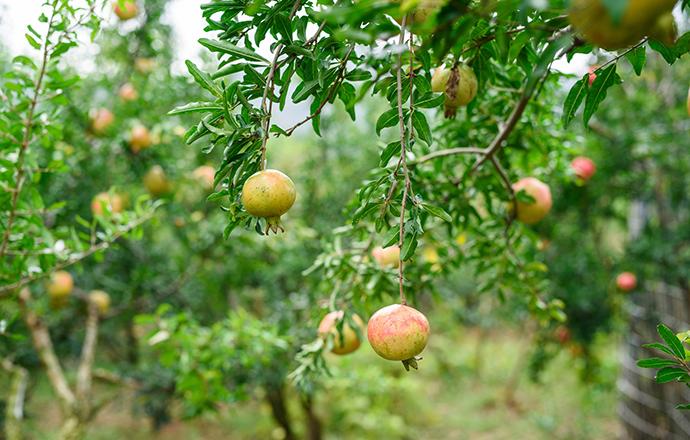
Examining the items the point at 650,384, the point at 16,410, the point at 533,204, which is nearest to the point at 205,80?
the point at 533,204

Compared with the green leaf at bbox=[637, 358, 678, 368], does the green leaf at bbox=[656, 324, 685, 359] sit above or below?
above

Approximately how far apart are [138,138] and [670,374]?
2568 mm

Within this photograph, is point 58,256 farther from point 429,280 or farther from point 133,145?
point 133,145

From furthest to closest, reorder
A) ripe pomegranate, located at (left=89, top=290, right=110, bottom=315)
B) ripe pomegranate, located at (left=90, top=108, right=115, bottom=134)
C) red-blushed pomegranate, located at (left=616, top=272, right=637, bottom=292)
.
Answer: red-blushed pomegranate, located at (left=616, top=272, right=637, bottom=292)
ripe pomegranate, located at (left=89, top=290, right=110, bottom=315)
ripe pomegranate, located at (left=90, top=108, right=115, bottom=134)

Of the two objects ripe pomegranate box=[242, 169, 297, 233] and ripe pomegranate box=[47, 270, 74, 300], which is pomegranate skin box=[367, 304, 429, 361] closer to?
ripe pomegranate box=[242, 169, 297, 233]

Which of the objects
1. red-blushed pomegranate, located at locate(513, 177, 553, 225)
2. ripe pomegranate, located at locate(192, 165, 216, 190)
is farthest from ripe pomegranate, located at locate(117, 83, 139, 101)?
red-blushed pomegranate, located at locate(513, 177, 553, 225)

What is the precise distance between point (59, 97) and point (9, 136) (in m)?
0.16

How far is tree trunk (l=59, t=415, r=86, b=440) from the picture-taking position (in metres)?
2.26

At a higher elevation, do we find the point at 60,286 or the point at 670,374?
the point at 60,286

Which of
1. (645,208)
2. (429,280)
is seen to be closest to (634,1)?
(429,280)

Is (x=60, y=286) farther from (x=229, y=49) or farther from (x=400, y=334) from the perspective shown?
(x=400, y=334)

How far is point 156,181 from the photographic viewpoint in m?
3.03

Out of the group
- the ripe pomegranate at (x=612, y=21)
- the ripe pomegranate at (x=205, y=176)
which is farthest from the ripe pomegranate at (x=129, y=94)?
the ripe pomegranate at (x=612, y=21)

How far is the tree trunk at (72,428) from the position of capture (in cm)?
226
